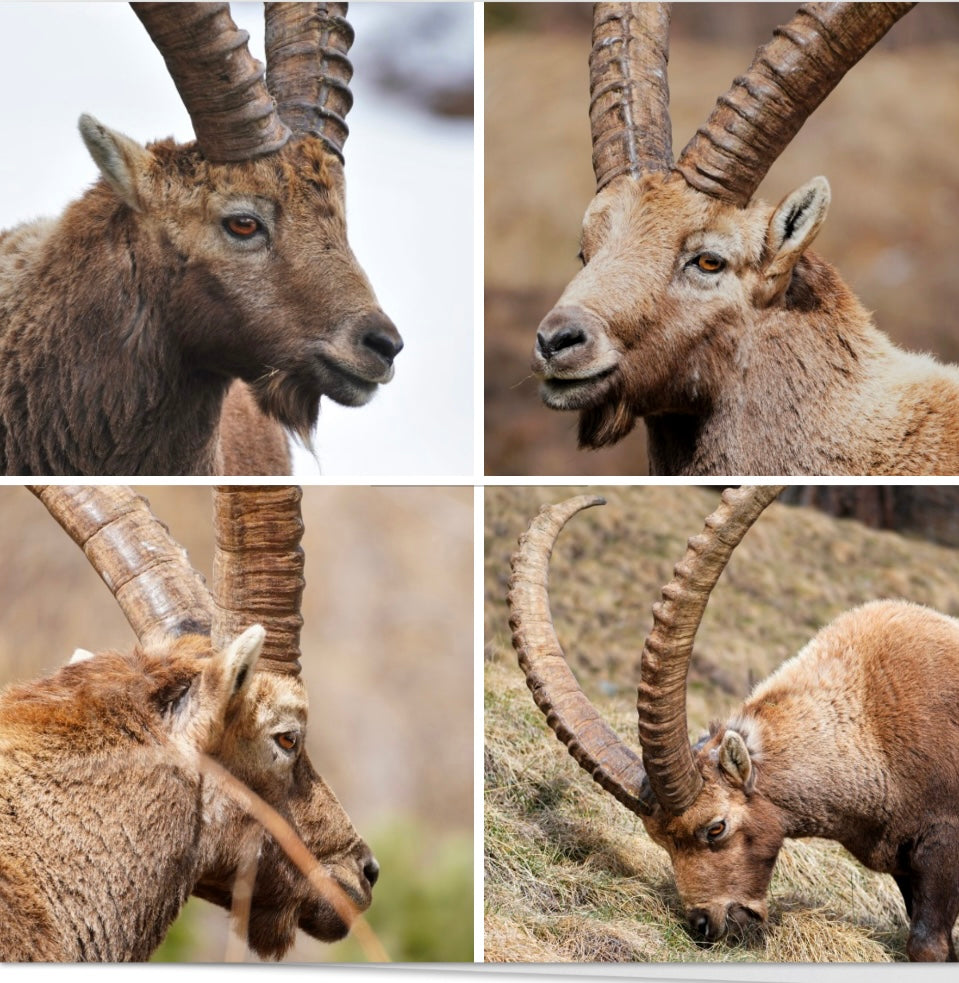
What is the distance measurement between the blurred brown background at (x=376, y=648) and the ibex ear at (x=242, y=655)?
1520mm

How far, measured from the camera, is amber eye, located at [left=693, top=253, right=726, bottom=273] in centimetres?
457

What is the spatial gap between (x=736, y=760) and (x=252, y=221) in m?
2.65

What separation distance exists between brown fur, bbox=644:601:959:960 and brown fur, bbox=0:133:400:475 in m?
2.11

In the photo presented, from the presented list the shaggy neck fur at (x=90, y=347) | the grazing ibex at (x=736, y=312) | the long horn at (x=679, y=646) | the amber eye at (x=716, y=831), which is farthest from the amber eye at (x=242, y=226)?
the amber eye at (x=716, y=831)

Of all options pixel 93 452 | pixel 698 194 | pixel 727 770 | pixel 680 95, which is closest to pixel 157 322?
pixel 93 452

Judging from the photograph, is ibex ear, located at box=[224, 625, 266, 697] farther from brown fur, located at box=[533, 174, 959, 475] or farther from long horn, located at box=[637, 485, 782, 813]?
long horn, located at box=[637, 485, 782, 813]

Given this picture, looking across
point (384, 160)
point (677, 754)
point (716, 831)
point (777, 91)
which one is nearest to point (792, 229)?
point (777, 91)

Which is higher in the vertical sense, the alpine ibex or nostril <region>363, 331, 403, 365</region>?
nostril <region>363, 331, 403, 365</region>

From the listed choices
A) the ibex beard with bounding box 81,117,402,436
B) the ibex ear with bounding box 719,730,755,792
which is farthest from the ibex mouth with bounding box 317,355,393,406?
the ibex ear with bounding box 719,730,755,792

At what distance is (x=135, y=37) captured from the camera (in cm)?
503

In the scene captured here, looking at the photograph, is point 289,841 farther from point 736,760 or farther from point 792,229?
point 792,229

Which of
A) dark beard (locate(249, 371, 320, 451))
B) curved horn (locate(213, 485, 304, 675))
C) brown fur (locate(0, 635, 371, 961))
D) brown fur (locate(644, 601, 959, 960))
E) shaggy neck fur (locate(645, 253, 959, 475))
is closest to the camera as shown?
brown fur (locate(0, 635, 371, 961))

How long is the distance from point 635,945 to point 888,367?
236cm

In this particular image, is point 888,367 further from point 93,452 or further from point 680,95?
point 93,452
